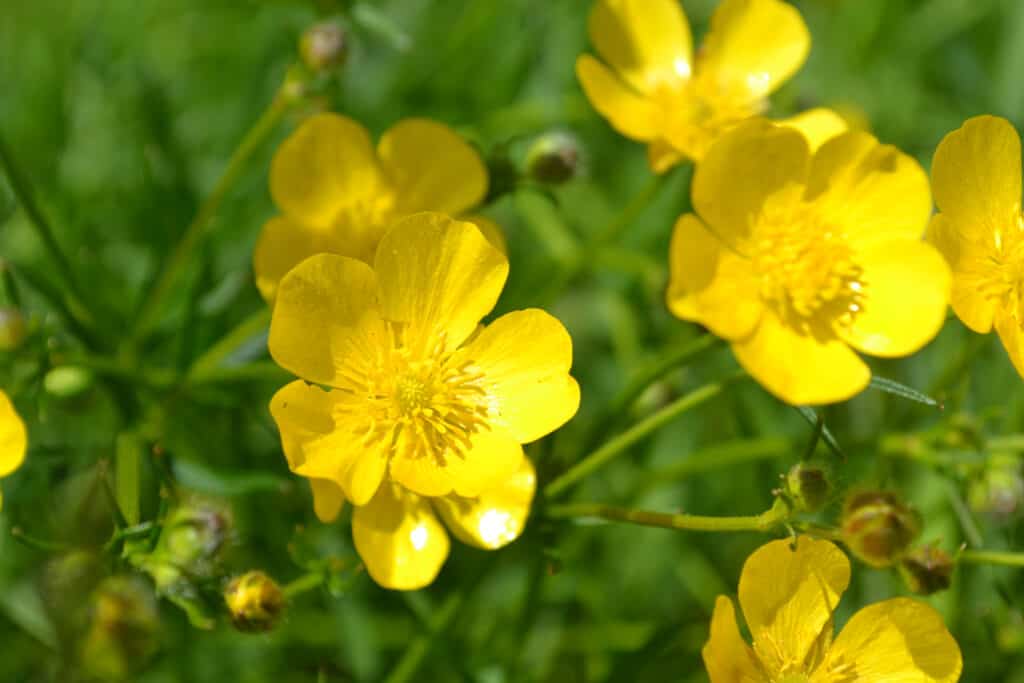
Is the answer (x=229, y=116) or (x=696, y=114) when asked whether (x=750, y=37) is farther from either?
(x=229, y=116)

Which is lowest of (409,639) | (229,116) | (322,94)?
(409,639)

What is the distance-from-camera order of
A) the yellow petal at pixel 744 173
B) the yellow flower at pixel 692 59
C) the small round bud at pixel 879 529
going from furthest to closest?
1. the yellow flower at pixel 692 59
2. the yellow petal at pixel 744 173
3. the small round bud at pixel 879 529

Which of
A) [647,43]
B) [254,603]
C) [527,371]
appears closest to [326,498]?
[254,603]

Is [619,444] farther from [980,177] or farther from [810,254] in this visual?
[980,177]

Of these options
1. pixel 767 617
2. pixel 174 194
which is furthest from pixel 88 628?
pixel 767 617

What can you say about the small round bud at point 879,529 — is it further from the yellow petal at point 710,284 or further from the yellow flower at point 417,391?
the yellow flower at point 417,391

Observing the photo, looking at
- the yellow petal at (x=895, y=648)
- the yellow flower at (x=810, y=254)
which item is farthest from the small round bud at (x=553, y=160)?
the yellow petal at (x=895, y=648)

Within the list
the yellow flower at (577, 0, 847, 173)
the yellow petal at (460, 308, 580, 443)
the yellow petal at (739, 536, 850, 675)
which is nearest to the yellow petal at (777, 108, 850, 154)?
the yellow flower at (577, 0, 847, 173)
